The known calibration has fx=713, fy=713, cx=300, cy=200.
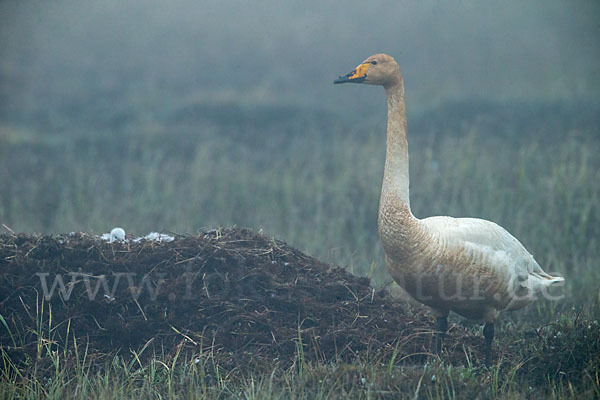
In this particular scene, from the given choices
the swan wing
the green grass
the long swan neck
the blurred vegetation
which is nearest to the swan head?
the long swan neck

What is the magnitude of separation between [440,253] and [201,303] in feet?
6.20

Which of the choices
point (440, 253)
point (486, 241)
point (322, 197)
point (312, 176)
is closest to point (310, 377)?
point (440, 253)

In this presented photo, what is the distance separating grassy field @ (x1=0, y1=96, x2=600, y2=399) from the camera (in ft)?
16.1

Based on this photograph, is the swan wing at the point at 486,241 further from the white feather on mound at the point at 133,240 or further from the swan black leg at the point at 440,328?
the white feather on mound at the point at 133,240

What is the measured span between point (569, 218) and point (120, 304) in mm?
6727

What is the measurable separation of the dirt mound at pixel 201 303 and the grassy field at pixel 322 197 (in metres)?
0.24

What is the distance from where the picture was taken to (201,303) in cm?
561

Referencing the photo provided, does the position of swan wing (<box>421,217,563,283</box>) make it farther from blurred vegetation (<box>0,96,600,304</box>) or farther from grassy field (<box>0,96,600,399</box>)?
blurred vegetation (<box>0,96,600,304</box>)

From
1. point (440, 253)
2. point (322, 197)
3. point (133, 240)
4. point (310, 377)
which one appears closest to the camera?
point (310, 377)

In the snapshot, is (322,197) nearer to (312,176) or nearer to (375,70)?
(312,176)

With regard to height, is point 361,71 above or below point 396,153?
above

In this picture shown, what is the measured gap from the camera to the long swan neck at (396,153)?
544 cm

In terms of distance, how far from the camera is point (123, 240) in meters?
6.21

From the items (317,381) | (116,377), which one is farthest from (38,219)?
(317,381)
